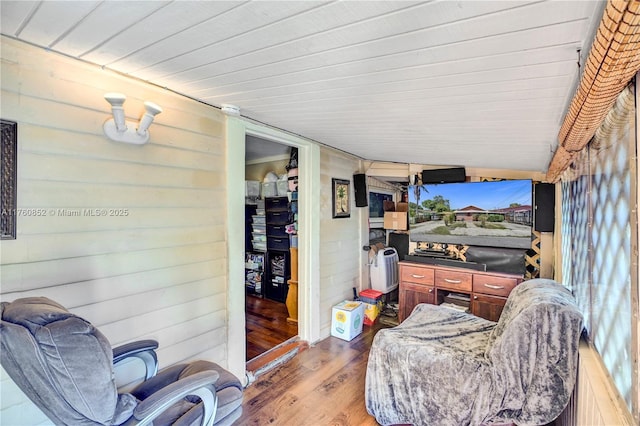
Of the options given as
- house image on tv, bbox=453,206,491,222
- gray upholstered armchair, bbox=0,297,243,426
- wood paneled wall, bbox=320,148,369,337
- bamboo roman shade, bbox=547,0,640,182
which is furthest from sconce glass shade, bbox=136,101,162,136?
house image on tv, bbox=453,206,491,222

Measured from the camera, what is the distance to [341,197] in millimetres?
3379

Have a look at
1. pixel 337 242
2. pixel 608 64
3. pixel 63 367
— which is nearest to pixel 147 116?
pixel 63 367

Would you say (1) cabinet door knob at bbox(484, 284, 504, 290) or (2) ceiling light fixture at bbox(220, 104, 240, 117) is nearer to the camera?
(2) ceiling light fixture at bbox(220, 104, 240, 117)

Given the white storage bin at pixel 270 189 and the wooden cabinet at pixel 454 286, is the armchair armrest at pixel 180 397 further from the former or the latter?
the white storage bin at pixel 270 189

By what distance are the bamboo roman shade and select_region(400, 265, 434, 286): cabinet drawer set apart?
2.39m

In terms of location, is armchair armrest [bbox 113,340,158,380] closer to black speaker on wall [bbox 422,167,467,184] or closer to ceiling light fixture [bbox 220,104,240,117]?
ceiling light fixture [bbox 220,104,240,117]

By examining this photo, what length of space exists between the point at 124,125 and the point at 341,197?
227 centimetres

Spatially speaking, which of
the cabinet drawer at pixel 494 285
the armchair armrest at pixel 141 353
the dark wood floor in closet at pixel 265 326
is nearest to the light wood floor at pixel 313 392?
the dark wood floor in closet at pixel 265 326

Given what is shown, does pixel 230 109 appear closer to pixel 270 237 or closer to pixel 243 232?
pixel 243 232

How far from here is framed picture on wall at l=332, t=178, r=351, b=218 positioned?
3.26m

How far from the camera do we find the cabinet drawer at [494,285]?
2.90 metres

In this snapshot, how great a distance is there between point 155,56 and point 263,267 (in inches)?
138

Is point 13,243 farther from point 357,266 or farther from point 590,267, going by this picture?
point 357,266

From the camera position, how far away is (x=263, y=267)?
4.44m
